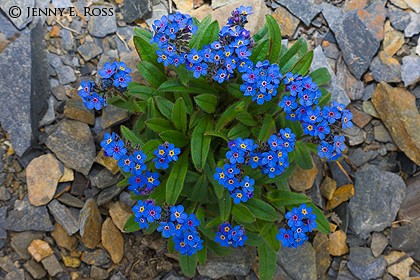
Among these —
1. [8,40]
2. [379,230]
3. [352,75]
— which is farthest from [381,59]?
[8,40]

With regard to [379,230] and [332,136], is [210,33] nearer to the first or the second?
[332,136]

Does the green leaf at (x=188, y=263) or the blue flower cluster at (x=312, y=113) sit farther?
the green leaf at (x=188, y=263)

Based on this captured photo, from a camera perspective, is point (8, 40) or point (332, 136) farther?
point (8, 40)

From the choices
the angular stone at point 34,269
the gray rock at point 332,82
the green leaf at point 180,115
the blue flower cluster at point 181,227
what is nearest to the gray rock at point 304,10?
the gray rock at point 332,82

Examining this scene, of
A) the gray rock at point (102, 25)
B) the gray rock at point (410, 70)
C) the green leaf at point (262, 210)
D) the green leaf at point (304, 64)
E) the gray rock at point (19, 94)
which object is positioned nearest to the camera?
the green leaf at point (262, 210)

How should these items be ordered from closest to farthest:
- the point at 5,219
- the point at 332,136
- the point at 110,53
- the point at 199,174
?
the point at 332,136
the point at 199,174
the point at 5,219
the point at 110,53

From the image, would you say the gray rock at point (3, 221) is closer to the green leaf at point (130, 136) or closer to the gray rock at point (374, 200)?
the green leaf at point (130, 136)
